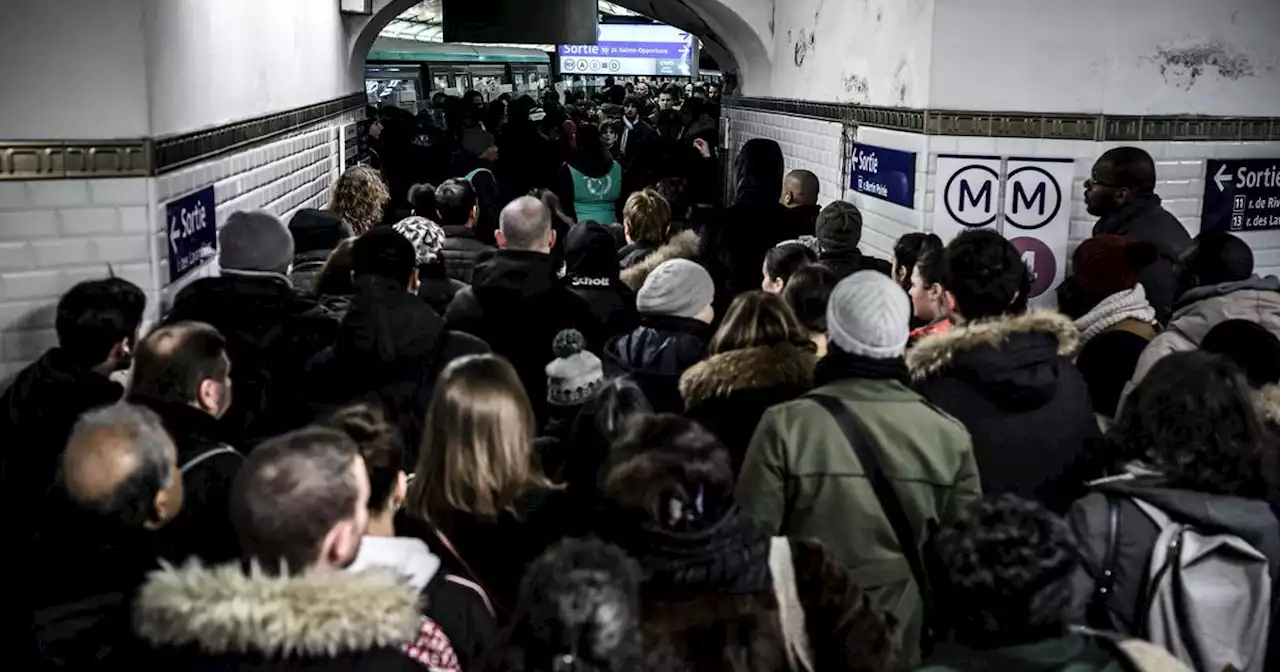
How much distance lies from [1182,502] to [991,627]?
2.47ft

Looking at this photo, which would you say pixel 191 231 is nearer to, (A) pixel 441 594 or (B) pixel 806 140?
(A) pixel 441 594

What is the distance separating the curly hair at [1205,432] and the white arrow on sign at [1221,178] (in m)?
3.89

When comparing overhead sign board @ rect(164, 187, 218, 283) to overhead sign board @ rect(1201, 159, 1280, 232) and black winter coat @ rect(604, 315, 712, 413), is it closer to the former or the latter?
black winter coat @ rect(604, 315, 712, 413)

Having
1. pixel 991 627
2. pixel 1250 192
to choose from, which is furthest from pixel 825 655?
pixel 1250 192

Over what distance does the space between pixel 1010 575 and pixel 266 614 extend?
1195 millimetres

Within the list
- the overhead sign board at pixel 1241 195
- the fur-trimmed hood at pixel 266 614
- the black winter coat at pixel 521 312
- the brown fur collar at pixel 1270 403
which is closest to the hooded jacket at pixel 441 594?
the fur-trimmed hood at pixel 266 614

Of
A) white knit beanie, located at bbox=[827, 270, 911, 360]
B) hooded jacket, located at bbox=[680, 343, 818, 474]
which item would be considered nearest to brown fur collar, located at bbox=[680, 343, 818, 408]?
hooded jacket, located at bbox=[680, 343, 818, 474]

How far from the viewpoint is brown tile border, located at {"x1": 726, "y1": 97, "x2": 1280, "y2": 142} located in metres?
5.79

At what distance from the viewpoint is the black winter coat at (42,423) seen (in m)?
3.21

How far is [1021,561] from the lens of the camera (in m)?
2.02

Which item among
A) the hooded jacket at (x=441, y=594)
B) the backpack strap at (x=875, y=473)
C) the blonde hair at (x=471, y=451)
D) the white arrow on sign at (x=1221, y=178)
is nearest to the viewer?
the hooded jacket at (x=441, y=594)

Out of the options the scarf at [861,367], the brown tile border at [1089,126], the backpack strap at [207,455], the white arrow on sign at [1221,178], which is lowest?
the backpack strap at [207,455]

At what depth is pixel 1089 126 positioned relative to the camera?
5.84 m

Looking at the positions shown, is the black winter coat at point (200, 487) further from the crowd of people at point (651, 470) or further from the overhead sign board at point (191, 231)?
the overhead sign board at point (191, 231)
